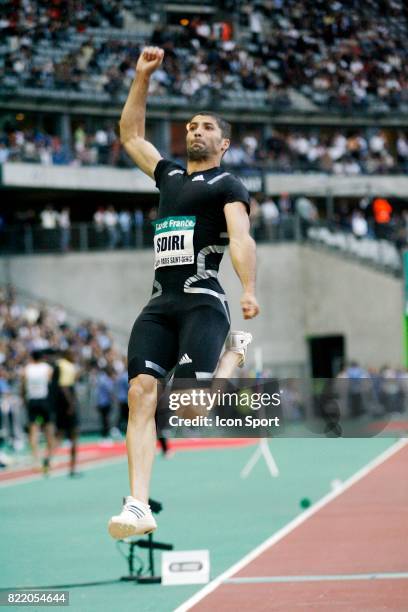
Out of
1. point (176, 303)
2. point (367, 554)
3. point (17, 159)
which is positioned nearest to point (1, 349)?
point (17, 159)

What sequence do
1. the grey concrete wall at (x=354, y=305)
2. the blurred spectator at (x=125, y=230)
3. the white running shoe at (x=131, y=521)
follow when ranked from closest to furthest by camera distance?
the white running shoe at (x=131, y=521) → the blurred spectator at (x=125, y=230) → the grey concrete wall at (x=354, y=305)

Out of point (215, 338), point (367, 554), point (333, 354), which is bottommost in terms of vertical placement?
point (333, 354)

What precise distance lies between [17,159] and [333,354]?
1164 cm

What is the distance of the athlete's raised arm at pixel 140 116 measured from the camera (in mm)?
6980

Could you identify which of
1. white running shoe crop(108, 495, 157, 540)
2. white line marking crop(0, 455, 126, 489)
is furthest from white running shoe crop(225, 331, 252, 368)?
white line marking crop(0, 455, 126, 489)

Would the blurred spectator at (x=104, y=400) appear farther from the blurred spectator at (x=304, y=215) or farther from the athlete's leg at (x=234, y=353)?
the athlete's leg at (x=234, y=353)

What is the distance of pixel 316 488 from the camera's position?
1723 cm

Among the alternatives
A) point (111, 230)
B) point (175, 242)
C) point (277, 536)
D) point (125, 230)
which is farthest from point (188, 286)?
point (125, 230)

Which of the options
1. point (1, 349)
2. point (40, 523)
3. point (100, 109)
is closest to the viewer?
point (40, 523)

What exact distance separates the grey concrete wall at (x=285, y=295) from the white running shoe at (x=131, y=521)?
3109 centimetres

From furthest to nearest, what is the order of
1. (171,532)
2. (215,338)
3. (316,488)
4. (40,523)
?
(316,488)
(40,523)
(171,532)
(215,338)

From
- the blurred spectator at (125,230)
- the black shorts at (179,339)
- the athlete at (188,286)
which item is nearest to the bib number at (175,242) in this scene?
the athlete at (188,286)

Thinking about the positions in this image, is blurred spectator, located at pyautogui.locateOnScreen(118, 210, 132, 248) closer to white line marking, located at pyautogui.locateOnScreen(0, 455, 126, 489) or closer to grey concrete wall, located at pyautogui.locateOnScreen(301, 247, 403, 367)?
grey concrete wall, located at pyautogui.locateOnScreen(301, 247, 403, 367)

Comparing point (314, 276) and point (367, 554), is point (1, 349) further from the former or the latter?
point (367, 554)
